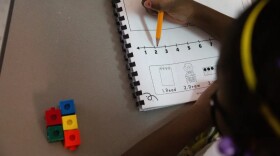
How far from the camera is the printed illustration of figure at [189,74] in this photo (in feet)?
2.12

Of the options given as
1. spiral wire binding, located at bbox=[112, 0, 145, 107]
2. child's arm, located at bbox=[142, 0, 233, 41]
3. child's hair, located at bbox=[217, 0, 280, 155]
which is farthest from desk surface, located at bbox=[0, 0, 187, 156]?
child's hair, located at bbox=[217, 0, 280, 155]

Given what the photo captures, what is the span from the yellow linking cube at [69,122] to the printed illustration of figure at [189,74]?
0.66ft

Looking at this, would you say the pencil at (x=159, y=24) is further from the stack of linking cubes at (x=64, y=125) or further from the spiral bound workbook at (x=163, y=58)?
the stack of linking cubes at (x=64, y=125)

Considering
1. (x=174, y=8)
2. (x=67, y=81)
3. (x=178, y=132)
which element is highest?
(x=174, y=8)

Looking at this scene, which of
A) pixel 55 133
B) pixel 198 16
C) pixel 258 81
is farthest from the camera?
pixel 198 16

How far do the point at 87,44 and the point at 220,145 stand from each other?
34 cm

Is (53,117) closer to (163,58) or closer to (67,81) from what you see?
(67,81)

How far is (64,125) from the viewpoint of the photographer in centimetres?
57

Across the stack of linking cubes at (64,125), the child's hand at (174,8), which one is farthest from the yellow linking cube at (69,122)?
the child's hand at (174,8)

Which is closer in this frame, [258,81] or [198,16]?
[258,81]

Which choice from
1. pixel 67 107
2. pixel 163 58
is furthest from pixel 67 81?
pixel 163 58

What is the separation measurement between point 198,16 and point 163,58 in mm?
106

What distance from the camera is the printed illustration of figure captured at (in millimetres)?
646

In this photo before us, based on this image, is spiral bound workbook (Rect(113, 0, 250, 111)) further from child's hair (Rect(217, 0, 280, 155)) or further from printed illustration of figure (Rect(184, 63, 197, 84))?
child's hair (Rect(217, 0, 280, 155))
